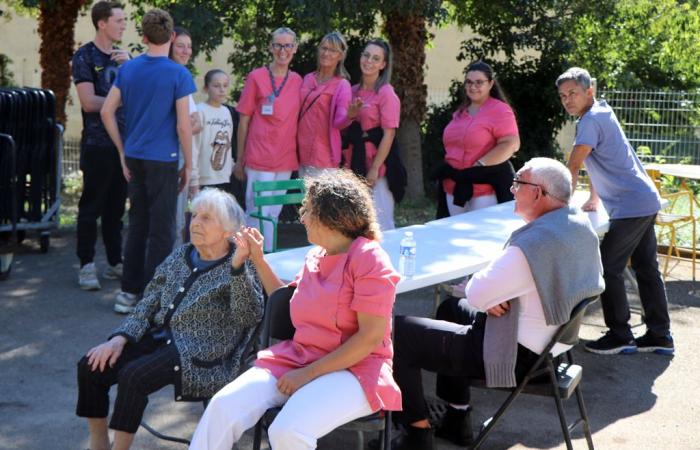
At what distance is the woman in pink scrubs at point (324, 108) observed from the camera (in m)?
6.90

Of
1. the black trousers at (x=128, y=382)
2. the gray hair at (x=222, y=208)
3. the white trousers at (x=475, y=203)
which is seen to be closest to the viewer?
the black trousers at (x=128, y=382)

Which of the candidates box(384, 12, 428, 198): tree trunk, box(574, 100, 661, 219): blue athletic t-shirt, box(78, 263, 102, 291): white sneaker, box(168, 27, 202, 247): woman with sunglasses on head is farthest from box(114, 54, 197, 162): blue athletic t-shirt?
box(384, 12, 428, 198): tree trunk

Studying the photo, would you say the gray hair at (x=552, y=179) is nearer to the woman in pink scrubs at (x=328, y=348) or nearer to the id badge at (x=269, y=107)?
the woman in pink scrubs at (x=328, y=348)

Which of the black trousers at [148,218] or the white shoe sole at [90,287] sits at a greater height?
the black trousers at [148,218]

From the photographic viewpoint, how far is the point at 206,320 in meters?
4.04

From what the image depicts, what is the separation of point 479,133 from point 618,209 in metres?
1.10

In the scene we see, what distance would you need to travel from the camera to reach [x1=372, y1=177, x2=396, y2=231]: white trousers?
7086 millimetres

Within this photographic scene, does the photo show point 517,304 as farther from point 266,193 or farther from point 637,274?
point 266,193

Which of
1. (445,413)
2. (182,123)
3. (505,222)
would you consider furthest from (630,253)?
(182,123)

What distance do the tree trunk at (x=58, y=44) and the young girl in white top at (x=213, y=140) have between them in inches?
263

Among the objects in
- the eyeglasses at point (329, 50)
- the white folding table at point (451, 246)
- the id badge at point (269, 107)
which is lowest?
the white folding table at point (451, 246)

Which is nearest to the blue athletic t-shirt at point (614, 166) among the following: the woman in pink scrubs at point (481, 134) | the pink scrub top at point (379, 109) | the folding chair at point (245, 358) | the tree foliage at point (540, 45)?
the woman in pink scrubs at point (481, 134)

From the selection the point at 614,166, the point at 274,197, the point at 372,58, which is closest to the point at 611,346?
the point at 614,166

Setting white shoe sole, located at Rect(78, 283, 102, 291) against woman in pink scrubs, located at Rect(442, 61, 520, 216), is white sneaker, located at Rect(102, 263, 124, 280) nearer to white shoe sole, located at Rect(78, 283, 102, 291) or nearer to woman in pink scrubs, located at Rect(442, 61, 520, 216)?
white shoe sole, located at Rect(78, 283, 102, 291)
